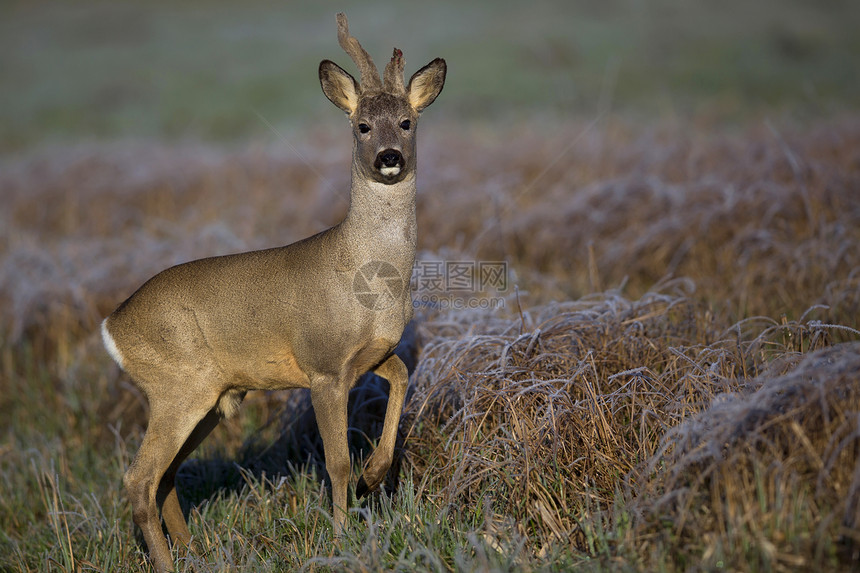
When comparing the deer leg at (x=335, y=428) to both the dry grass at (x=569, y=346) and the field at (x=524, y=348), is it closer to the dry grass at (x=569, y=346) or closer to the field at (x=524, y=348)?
the field at (x=524, y=348)

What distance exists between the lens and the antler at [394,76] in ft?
14.3

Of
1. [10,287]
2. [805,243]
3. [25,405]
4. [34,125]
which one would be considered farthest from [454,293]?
[34,125]

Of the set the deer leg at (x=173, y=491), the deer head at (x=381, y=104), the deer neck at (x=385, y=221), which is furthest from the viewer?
the deer leg at (x=173, y=491)

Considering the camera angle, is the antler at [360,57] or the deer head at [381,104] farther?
the antler at [360,57]

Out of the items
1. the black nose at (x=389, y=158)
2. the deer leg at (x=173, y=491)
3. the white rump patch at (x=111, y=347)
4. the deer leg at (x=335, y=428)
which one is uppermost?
the black nose at (x=389, y=158)

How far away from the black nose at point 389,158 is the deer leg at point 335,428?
1.14m

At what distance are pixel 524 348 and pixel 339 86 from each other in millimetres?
1835

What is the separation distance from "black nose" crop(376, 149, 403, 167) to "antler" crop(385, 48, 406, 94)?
0.52 m

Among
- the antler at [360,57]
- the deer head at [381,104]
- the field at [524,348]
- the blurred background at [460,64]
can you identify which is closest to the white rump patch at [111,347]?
the field at [524,348]

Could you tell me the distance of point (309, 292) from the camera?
4.30 metres

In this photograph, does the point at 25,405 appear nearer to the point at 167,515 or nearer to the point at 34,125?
the point at 167,515

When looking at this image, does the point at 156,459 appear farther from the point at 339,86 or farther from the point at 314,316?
the point at 339,86

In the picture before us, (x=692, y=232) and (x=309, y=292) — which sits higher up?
(x=309, y=292)

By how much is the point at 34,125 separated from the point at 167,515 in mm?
19553
